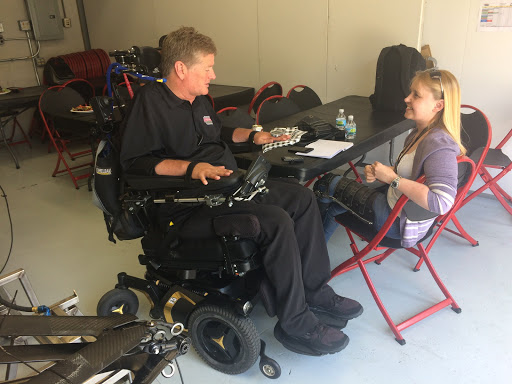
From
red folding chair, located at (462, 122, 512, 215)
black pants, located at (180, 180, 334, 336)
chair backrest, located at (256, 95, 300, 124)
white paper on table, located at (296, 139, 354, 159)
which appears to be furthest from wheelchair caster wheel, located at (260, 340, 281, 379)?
red folding chair, located at (462, 122, 512, 215)

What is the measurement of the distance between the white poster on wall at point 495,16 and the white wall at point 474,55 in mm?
30

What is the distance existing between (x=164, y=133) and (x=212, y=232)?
50 cm

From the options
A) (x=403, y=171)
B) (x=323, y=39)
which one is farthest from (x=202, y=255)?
(x=323, y=39)

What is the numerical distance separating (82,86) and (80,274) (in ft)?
11.6

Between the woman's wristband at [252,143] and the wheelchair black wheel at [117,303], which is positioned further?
the woman's wristband at [252,143]

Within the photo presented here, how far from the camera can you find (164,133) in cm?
197

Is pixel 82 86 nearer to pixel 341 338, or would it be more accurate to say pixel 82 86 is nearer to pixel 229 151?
pixel 229 151

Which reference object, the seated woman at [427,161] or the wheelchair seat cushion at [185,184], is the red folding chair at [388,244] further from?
the wheelchair seat cushion at [185,184]

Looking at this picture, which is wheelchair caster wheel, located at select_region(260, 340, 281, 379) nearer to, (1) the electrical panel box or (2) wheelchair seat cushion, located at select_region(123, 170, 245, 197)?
(2) wheelchair seat cushion, located at select_region(123, 170, 245, 197)

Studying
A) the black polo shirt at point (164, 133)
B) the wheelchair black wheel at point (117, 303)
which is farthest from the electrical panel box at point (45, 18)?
the wheelchair black wheel at point (117, 303)

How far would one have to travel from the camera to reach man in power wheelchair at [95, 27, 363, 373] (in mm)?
1819

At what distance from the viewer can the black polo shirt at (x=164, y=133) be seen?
1.89 m

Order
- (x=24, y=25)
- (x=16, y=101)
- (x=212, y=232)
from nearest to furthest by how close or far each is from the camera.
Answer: (x=212, y=232) → (x=16, y=101) → (x=24, y=25)

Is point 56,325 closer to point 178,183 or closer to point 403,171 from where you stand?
point 178,183
